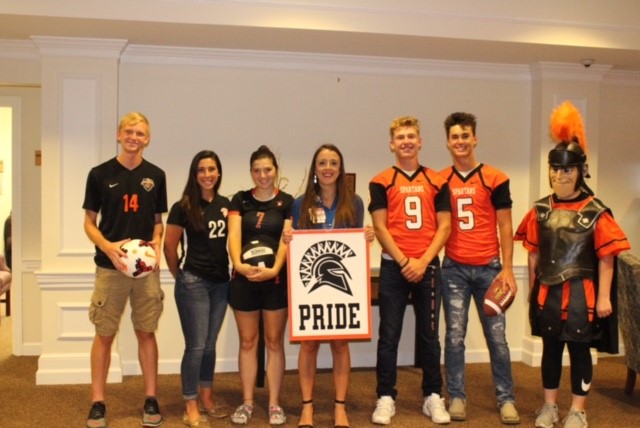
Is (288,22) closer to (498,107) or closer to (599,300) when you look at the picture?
(498,107)

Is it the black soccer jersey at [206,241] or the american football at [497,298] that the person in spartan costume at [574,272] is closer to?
the american football at [497,298]

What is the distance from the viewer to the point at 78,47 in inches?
178

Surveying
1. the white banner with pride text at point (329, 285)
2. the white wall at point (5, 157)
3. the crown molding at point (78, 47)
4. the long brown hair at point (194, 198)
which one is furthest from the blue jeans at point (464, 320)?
the white wall at point (5, 157)

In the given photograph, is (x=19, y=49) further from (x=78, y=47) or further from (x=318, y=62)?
(x=318, y=62)

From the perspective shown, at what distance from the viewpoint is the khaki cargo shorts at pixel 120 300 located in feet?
11.3

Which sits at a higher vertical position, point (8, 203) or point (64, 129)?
point (64, 129)

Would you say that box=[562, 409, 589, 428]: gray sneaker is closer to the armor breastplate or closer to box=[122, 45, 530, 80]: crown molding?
the armor breastplate

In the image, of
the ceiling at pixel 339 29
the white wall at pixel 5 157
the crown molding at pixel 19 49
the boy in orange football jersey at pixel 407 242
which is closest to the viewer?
the boy in orange football jersey at pixel 407 242

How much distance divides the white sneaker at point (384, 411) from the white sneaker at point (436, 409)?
0.64 ft

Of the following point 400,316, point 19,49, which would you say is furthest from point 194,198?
point 19,49

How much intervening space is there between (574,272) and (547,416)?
0.82 meters

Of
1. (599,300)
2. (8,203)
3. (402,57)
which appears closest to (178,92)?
(402,57)

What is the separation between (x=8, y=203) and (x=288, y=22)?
213 inches

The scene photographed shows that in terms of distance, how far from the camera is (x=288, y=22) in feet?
13.9
